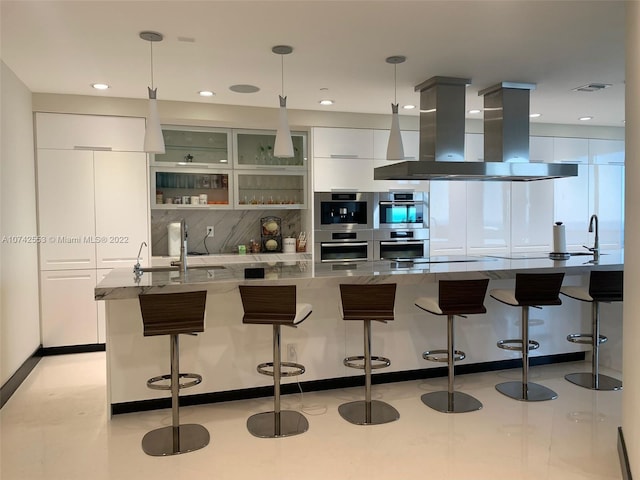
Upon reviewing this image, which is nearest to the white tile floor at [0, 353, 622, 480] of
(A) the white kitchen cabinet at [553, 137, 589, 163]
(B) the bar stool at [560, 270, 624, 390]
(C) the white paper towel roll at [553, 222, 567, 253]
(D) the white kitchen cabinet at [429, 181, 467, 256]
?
(B) the bar stool at [560, 270, 624, 390]

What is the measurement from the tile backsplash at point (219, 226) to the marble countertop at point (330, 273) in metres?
1.98

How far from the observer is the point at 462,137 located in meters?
4.53

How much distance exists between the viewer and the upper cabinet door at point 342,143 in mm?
5820

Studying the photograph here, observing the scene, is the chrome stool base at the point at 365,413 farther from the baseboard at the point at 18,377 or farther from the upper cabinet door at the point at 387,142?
the upper cabinet door at the point at 387,142

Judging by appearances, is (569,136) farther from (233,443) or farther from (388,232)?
(233,443)

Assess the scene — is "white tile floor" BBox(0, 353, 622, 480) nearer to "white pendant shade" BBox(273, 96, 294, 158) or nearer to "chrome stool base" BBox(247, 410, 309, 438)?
"chrome stool base" BBox(247, 410, 309, 438)

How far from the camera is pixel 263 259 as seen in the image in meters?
5.66

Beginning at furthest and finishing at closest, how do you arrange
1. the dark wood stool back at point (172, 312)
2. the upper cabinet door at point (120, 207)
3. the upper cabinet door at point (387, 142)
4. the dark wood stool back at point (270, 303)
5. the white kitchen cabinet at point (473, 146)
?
the white kitchen cabinet at point (473, 146), the upper cabinet door at point (387, 142), the upper cabinet door at point (120, 207), the dark wood stool back at point (270, 303), the dark wood stool back at point (172, 312)

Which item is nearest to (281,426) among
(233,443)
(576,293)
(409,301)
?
(233,443)

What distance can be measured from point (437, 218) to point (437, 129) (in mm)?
1956

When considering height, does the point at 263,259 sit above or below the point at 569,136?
below

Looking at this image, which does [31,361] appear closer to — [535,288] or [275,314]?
[275,314]

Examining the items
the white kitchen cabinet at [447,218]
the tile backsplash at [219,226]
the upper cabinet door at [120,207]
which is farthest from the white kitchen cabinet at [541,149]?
the upper cabinet door at [120,207]

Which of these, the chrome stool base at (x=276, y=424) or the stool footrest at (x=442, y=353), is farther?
the stool footrest at (x=442, y=353)
